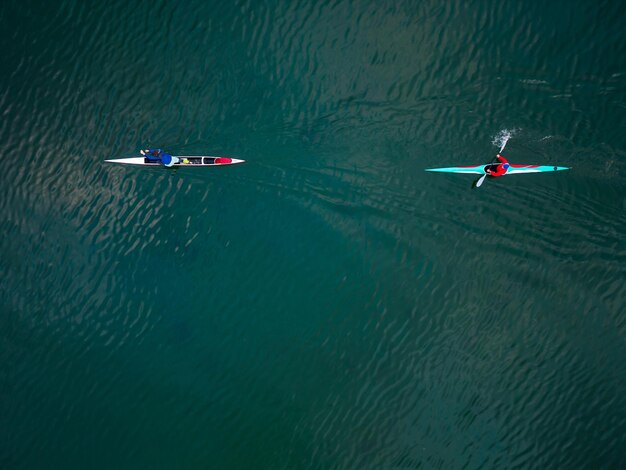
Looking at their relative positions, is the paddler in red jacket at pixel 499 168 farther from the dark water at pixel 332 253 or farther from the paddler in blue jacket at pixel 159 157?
the paddler in blue jacket at pixel 159 157

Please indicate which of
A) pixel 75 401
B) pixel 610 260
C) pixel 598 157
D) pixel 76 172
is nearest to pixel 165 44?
pixel 76 172

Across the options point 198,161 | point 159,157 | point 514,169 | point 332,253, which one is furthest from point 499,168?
point 159,157

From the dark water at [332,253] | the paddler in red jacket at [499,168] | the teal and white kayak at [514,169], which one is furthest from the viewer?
the dark water at [332,253]

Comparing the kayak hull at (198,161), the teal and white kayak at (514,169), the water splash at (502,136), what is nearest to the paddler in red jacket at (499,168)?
the teal and white kayak at (514,169)

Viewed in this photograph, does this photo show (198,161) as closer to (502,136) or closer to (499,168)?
(499,168)

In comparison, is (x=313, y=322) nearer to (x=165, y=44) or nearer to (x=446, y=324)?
(x=446, y=324)

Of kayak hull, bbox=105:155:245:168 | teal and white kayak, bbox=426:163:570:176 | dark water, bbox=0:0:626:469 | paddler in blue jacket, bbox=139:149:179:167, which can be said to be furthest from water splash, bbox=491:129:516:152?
paddler in blue jacket, bbox=139:149:179:167
